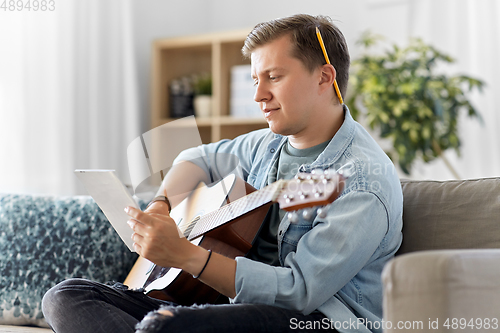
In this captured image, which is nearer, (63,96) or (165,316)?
(165,316)

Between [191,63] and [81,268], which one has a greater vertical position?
[191,63]

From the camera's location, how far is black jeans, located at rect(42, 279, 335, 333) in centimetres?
92

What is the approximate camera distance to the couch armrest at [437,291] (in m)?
0.79

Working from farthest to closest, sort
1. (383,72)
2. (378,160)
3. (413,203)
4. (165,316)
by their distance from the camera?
(383,72) → (413,203) → (378,160) → (165,316)

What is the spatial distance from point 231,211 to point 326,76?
0.39m

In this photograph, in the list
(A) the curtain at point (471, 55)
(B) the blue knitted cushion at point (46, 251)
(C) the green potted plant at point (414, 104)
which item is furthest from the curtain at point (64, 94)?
(A) the curtain at point (471, 55)

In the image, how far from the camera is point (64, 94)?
2.66m

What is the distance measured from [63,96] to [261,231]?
5.93ft

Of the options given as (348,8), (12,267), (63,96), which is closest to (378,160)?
(12,267)

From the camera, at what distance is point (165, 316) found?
3.00 ft

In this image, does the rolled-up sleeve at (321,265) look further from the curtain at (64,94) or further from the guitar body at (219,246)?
the curtain at (64,94)

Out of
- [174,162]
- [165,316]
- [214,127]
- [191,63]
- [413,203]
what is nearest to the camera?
[165,316]

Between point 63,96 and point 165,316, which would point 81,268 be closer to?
point 165,316

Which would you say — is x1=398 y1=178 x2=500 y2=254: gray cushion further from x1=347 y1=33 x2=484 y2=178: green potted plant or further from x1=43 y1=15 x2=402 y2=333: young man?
x1=347 y1=33 x2=484 y2=178: green potted plant
